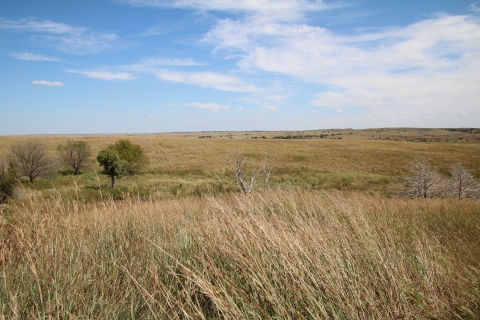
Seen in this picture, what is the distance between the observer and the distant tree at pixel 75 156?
36250 mm

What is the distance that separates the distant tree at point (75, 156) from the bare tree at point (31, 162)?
630 centimetres

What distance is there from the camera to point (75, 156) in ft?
120

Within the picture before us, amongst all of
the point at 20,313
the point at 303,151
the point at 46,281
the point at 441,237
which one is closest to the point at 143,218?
the point at 46,281

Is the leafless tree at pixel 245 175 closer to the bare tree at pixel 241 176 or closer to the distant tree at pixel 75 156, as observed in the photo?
the bare tree at pixel 241 176

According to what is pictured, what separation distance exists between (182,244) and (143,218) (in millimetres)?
1722

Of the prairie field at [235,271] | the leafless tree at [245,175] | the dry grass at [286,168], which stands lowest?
the dry grass at [286,168]

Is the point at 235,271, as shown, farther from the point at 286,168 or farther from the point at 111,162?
the point at 286,168

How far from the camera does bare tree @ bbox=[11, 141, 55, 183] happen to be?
92.2ft

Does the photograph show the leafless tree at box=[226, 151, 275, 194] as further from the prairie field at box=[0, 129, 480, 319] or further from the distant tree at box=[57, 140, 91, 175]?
the distant tree at box=[57, 140, 91, 175]

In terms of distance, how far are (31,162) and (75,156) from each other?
810 centimetres

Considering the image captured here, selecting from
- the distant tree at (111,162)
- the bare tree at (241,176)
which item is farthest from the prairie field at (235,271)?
the distant tree at (111,162)

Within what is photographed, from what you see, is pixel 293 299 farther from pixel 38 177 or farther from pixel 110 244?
pixel 38 177

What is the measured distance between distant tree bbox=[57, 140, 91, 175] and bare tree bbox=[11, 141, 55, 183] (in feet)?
20.7

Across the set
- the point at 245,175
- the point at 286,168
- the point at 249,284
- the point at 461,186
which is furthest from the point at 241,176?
the point at 286,168
